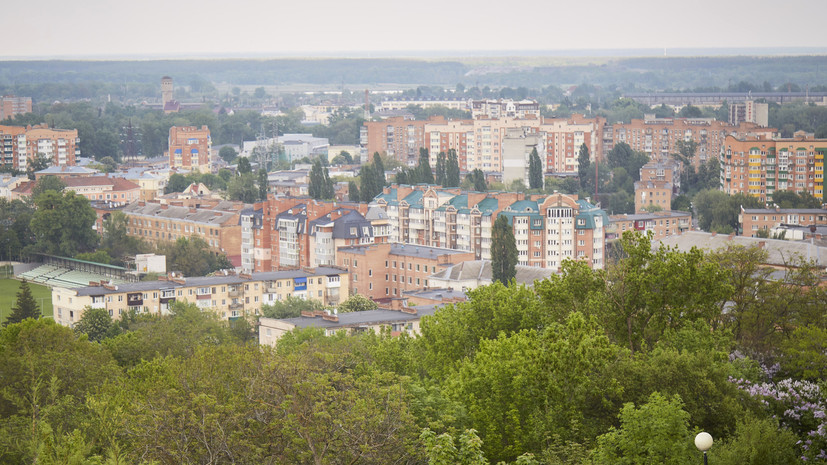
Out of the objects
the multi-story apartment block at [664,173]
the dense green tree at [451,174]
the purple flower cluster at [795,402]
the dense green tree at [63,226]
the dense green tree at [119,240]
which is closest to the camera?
the purple flower cluster at [795,402]

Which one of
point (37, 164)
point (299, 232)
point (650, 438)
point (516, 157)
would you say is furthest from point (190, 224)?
point (650, 438)

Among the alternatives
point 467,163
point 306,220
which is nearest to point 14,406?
point 306,220

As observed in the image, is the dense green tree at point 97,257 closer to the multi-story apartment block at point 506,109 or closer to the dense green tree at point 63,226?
the dense green tree at point 63,226

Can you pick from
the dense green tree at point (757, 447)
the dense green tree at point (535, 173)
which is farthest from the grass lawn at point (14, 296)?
the dense green tree at point (757, 447)

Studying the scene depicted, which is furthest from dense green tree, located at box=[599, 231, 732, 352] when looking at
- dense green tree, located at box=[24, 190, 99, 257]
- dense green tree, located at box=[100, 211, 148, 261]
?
dense green tree, located at box=[24, 190, 99, 257]

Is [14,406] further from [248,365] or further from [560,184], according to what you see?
[560,184]

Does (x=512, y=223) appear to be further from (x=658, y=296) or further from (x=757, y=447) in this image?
(x=757, y=447)
